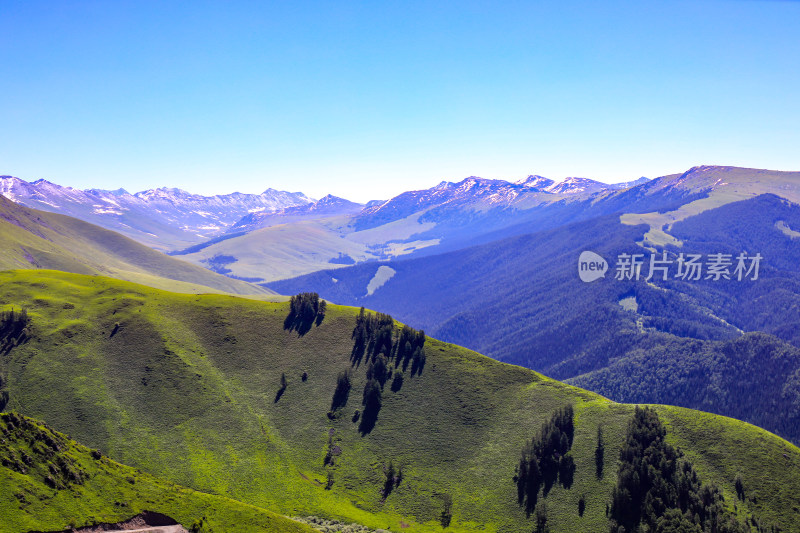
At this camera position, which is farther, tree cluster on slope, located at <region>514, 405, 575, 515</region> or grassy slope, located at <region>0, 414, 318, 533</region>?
tree cluster on slope, located at <region>514, 405, 575, 515</region>

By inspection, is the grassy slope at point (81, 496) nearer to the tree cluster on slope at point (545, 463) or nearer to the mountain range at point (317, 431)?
the mountain range at point (317, 431)

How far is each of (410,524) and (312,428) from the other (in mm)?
46583

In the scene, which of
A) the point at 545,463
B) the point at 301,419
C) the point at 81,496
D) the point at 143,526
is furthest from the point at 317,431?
the point at 81,496

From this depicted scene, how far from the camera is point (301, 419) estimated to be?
157625mm

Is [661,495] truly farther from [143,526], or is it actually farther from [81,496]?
[81,496]

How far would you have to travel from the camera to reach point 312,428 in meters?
155

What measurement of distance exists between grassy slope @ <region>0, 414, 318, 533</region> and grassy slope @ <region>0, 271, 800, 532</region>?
29088 millimetres

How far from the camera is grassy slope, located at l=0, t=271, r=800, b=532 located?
408 ft

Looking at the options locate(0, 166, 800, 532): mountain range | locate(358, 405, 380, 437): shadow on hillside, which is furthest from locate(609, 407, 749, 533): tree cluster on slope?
locate(358, 405, 380, 437): shadow on hillside

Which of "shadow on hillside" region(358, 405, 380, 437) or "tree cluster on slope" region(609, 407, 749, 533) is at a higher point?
"tree cluster on slope" region(609, 407, 749, 533)

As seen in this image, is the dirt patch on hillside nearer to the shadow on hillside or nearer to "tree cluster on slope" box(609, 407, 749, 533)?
the shadow on hillside

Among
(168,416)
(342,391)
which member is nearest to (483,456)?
(342,391)

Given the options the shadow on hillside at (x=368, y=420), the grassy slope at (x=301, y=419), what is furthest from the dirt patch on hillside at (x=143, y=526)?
the shadow on hillside at (x=368, y=420)

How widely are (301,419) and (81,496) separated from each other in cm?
7722
